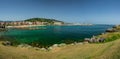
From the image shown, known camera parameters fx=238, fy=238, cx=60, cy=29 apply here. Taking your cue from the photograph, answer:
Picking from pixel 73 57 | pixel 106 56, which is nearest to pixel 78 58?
pixel 73 57

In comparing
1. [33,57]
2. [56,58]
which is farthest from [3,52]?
[56,58]

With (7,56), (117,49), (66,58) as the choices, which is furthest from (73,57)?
(7,56)

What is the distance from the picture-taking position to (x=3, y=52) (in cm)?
2612

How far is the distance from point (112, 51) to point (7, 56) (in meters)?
11.2

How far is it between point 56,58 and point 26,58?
12.8 ft

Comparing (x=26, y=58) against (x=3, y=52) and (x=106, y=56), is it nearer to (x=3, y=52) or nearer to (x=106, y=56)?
(x=3, y=52)

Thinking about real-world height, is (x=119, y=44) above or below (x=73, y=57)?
above

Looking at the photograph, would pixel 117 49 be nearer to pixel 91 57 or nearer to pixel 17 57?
pixel 91 57

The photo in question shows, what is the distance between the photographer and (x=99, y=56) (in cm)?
2620

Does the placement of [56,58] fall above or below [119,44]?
below

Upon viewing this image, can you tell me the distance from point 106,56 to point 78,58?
3.66 m

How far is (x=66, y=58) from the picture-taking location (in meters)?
28.3

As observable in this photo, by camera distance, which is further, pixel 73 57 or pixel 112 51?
pixel 73 57

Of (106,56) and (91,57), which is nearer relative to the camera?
(106,56)
